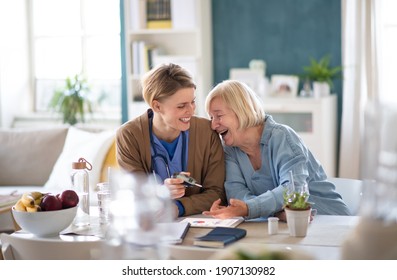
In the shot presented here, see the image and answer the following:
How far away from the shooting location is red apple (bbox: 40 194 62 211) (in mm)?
2527

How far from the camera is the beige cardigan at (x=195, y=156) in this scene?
2.98 metres

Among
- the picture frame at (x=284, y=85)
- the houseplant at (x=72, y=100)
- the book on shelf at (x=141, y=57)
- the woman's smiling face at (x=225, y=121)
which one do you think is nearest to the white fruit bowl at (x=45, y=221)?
the woman's smiling face at (x=225, y=121)

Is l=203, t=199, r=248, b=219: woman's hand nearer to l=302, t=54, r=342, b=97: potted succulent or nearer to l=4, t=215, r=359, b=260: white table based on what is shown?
l=4, t=215, r=359, b=260: white table

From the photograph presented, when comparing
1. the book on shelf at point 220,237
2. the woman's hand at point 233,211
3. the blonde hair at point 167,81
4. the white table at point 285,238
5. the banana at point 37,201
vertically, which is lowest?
the white table at point 285,238

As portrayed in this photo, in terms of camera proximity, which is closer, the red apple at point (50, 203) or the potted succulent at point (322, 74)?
the red apple at point (50, 203)

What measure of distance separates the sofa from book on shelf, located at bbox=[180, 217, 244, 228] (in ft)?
7.13

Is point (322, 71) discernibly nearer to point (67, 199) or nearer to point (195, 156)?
point (195, 156)

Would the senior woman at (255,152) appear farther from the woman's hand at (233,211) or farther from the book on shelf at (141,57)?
the book on shelf at (141,57)

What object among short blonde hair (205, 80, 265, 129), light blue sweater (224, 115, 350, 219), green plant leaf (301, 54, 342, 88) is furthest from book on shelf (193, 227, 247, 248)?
green plant leaf (301, 54, 342, 88)

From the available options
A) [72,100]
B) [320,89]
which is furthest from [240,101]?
[72,100]

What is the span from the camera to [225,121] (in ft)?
9.63

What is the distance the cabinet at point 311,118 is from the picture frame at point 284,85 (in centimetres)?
25

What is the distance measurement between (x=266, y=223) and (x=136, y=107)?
3.71 meters

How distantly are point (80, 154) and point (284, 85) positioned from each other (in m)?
1.98
